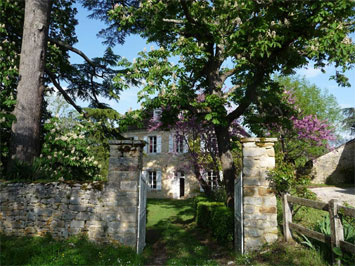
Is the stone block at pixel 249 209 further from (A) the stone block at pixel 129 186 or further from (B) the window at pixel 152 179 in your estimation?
(B) the window at pixel 152 179

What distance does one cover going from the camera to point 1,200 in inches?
266

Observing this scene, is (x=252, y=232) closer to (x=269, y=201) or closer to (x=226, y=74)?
(x=269, y=201)

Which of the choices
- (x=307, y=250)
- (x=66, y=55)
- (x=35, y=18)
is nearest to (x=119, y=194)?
(x=307, y=250)

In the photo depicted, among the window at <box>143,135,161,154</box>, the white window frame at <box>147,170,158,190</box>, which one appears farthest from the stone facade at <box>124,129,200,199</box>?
the white window frame at <box>147,170,158,190</box>

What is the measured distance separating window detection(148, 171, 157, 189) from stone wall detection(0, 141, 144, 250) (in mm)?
15052

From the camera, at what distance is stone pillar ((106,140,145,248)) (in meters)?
6.13

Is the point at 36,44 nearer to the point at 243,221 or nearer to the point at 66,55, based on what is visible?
the point at 66,55

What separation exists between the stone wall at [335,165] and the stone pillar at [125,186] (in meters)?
18.9

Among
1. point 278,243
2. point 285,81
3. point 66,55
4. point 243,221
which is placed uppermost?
point 285,81

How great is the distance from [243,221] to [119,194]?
2.96 m

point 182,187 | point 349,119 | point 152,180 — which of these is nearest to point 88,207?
point 152,180

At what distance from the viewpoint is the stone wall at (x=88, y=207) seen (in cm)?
617

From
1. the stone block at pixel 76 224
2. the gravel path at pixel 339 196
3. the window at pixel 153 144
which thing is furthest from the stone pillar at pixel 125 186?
the window at pixel 153 144

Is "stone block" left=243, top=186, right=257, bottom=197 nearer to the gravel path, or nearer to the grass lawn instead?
the grass lawn
